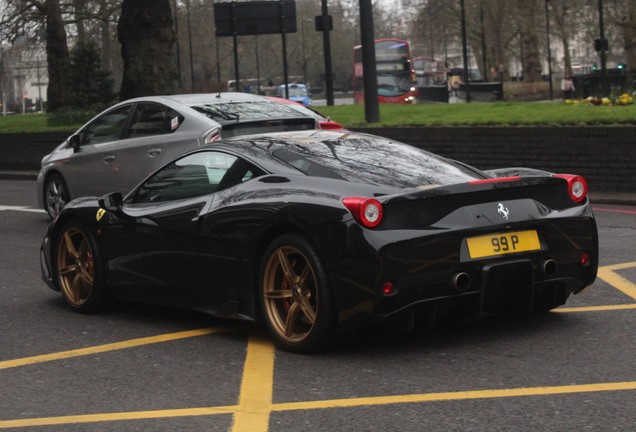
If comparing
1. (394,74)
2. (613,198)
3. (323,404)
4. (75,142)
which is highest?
(394,74)

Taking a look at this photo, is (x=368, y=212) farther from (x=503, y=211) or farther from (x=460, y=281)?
(x=503, y=211)

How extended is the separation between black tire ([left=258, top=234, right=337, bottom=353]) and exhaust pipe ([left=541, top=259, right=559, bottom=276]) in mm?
1233

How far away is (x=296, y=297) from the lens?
7.00 meters

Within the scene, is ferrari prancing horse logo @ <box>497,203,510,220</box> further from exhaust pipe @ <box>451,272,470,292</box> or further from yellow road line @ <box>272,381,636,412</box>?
yellow road line @ <box>272,381,636,412</box>

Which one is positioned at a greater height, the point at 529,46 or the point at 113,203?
the point at 529,46

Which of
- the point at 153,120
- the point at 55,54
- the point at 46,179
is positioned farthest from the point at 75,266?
the point at 55,54

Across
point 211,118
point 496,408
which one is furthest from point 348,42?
point 496,408

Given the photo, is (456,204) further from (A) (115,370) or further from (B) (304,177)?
(A) (115,370)

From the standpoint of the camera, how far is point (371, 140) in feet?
26.7

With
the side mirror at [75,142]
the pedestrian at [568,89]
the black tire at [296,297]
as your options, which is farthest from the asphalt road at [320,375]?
the pedestrian at [568,89]

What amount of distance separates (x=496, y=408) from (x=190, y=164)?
10.9 ft

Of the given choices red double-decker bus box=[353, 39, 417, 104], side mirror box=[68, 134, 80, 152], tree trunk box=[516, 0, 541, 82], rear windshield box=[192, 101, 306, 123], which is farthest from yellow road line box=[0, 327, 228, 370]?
tree trunk box=[516, 0, 541, 82]

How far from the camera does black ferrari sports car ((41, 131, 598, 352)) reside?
6.66m

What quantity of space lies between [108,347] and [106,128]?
7727 mm
